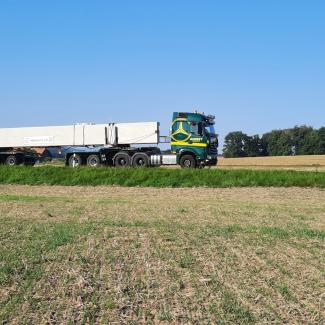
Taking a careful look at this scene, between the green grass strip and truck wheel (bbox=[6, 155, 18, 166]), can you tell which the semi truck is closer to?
truck wheel (bbox=[6, 155, 18, 166])

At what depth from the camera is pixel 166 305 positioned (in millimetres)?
5934

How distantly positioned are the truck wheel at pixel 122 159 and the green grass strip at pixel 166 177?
23.4 ft

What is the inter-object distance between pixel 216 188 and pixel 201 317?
19504mm

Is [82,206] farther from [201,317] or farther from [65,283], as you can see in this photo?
[201,317]

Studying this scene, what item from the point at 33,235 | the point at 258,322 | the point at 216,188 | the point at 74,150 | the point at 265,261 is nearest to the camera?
the point at 258,322

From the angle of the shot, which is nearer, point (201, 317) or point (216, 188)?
point (201, 317)

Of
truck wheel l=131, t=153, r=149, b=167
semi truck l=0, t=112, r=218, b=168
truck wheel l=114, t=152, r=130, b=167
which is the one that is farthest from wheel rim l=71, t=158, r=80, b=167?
truck wheel l=131, t=153, r=149, b=167

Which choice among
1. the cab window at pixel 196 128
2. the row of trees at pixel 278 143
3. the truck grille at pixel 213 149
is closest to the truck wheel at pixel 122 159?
the cab window at pixel 196 128

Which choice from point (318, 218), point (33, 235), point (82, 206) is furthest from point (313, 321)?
point (82, 206)

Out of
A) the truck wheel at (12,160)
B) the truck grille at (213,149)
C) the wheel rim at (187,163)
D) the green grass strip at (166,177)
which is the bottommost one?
the green grass strip at (166,177)

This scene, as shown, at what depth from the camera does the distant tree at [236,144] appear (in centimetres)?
10362

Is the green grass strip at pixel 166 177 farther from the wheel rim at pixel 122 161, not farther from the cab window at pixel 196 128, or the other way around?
the wheel rim at pixel 122 161

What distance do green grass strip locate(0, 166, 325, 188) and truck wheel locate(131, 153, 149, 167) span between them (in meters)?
7.22

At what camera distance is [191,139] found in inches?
1334
